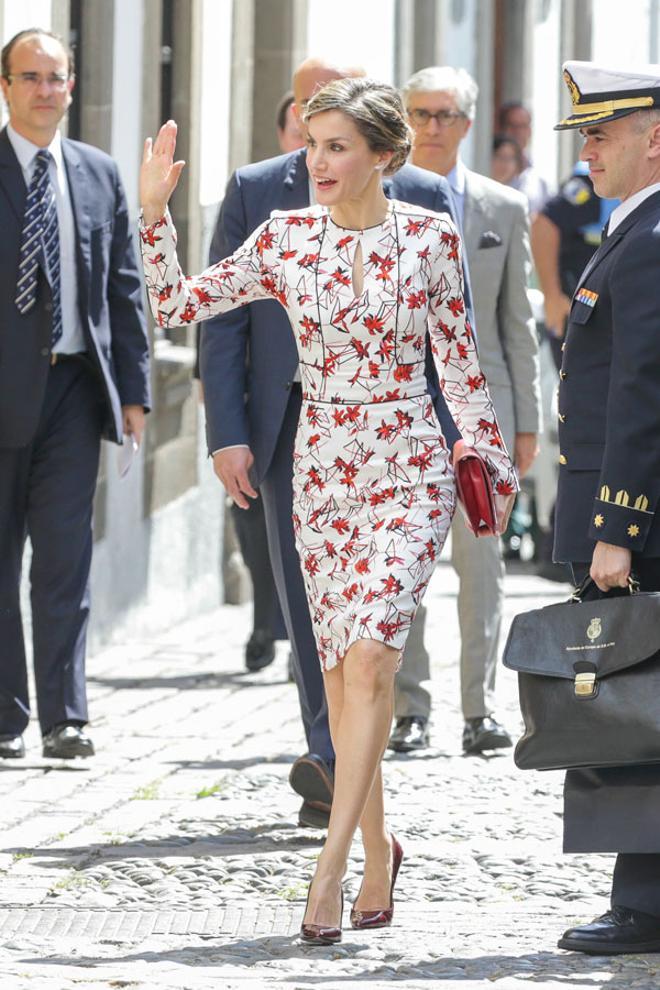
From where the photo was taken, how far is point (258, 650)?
10.7 m

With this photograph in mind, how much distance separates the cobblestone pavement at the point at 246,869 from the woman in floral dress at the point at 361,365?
37 centimetres

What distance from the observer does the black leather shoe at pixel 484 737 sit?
8312 millimetres

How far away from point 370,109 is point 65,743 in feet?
10.0

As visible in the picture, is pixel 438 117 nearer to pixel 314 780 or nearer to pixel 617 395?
pixel 314 780

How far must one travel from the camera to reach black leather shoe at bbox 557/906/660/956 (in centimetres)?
541

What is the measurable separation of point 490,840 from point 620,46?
23.2m

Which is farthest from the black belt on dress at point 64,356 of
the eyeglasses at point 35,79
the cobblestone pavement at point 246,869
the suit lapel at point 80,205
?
the cobblestone pavement at point 246,869

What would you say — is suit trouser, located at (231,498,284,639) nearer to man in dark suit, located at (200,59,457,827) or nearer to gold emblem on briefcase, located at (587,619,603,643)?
man in dark suit, located at (200,59,457,827)

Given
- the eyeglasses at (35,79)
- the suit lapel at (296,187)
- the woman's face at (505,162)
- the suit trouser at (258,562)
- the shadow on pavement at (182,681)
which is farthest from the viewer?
the woman's face at (505,162)

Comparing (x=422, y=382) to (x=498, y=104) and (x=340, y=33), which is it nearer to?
(x=340, y=33)

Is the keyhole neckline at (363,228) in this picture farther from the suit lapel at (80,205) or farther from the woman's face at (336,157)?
the suit lapel at (80,205)

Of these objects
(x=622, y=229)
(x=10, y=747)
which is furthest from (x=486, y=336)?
(x=622, y=229)

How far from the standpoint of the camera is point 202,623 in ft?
41.5

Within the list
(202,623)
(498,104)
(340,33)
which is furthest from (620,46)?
(202,623)
